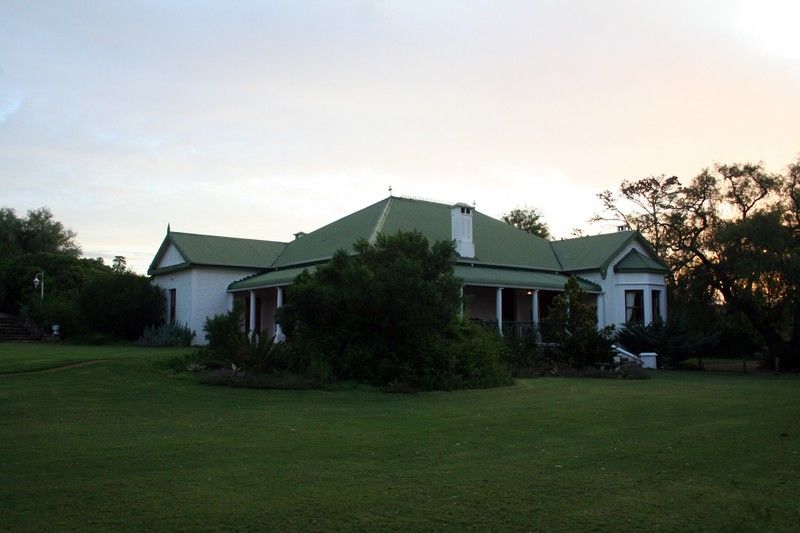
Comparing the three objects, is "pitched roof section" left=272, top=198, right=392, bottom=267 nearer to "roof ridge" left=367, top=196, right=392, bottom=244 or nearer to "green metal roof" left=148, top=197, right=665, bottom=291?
"green metal roof" left=148, top=197, right=665, bottom=291

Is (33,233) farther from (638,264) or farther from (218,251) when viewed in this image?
(638,264)

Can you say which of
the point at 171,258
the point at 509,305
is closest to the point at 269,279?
the point at 171,258

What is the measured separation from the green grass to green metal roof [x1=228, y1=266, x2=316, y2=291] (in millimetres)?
14891

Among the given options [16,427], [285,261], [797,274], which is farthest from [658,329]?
[16,427]

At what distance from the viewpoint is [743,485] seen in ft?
23.9

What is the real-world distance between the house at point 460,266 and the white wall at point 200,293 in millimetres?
45

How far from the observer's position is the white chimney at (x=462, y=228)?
31.0 m

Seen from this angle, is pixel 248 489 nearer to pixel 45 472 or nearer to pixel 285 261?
pixel 45 472

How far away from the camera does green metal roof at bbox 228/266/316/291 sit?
97.7 feet

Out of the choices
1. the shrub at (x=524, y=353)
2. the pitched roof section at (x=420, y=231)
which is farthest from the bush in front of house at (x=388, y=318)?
the pitched roof section at (x=420, y=231)

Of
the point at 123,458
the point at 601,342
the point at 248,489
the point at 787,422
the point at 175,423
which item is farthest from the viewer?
the point at 601,342

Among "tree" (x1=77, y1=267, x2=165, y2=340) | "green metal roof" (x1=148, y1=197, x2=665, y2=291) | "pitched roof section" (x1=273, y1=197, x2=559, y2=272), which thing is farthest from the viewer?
"tree" (x1=77, y1=267, x2=165, y2=340)

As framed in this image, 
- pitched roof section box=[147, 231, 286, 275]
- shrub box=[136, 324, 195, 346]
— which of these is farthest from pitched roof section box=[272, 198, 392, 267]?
A: shrub box=[136, 324, 195, 346]

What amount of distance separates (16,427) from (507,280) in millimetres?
22010
